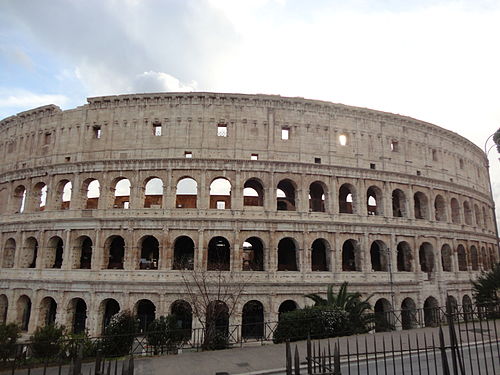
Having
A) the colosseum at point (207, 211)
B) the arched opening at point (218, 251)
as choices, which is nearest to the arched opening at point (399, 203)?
the colosseum at point (207, 211)

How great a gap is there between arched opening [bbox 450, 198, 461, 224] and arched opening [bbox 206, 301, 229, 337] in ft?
75.8

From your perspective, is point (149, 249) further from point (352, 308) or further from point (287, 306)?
point (352, 308)

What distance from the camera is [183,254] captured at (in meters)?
26.7

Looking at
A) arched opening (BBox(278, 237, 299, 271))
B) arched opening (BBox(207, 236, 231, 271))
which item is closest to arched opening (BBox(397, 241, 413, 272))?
arched opening (BBox(278, 237, 299, 271))

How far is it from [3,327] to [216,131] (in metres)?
17.0

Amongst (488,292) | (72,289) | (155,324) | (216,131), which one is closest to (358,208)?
(488,292)

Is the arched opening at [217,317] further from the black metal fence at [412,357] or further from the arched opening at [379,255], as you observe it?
the arched opening at [379,255]

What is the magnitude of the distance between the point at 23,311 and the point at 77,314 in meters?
4.60

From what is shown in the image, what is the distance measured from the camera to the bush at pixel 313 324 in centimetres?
1747

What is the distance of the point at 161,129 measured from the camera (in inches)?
1030

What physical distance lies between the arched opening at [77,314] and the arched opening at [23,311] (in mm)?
3891

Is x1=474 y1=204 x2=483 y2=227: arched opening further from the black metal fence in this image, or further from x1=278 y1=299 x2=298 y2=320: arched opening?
x1=278 y1=299 x2=298 y2=320: arched opening

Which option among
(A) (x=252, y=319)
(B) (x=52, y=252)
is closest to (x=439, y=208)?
A: (A) (x=252, y=319)

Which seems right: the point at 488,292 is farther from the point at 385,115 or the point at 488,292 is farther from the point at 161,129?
the point at 161,129
